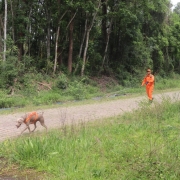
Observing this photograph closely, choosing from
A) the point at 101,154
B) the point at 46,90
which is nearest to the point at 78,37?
the point at 46,90

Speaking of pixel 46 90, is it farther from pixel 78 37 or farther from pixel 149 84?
pixel 78 37

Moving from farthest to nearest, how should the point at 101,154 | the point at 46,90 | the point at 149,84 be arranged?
the point at 46,90
the point at 149,84
the point at 101,154

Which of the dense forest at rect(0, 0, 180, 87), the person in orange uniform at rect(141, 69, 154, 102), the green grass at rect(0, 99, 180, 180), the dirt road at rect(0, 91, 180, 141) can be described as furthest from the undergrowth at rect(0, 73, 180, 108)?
the green grass at rect(0, 99, 180, 180)

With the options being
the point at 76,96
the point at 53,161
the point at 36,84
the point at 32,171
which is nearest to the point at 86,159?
the point at 53,161

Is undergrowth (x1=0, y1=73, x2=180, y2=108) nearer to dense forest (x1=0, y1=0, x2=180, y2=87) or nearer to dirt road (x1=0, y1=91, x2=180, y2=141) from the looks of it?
dense forest (x1=0, y1=0, x2=180, y2=87)

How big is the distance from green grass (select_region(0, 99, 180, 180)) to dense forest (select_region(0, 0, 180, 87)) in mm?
10749

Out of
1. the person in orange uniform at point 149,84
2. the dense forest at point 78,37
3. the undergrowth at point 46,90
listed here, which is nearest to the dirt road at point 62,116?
the person in orange uniform at point 149,84

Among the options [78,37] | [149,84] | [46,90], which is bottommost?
[46,90]

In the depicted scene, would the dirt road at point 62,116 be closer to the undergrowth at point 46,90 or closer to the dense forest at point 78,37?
the undergrowth at point 46,90

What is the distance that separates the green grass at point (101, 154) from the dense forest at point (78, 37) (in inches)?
423

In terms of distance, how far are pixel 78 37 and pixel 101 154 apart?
18990 millimetres

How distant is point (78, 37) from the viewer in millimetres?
23062

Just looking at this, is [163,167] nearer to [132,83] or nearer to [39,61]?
[39,61]

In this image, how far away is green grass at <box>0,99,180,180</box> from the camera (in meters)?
4.07
